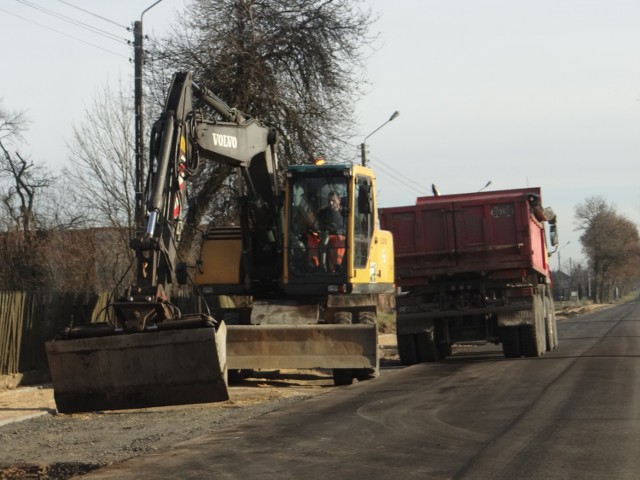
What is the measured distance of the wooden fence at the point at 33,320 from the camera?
1722 cm

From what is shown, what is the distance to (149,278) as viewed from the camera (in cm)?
1095

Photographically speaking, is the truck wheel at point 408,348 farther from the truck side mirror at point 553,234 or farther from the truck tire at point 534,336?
the truck side mirror at point 553,234

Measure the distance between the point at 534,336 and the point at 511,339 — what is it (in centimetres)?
49

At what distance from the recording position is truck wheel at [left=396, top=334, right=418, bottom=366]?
64.0 feet

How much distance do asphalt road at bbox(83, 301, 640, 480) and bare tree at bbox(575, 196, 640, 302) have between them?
3944 inches

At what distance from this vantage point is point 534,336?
1867 centimetres

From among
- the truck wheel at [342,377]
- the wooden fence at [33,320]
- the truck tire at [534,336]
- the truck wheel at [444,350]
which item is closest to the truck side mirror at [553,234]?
the truck tire at [534,336]

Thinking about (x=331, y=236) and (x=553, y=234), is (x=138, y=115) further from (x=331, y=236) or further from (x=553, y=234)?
(x=553, y=234)

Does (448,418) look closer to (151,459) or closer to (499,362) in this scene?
(151,459)

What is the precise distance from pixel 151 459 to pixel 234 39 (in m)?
18.7

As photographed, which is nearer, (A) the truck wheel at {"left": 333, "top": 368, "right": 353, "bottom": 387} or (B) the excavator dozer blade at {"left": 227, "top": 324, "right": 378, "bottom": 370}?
(B) the excavator dozer blade at {"left": 227, "top": 324, "right": 378, "bottom": 370}

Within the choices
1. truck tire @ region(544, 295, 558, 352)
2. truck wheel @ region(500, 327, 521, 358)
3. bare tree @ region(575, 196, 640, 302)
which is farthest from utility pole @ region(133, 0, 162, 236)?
bare tree @ region(575, 196, 640, 302)

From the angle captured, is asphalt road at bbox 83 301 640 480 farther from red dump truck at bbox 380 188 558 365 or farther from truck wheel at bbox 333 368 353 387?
red dump truck at bbox 380 188 558 365

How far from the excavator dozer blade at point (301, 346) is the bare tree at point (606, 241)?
10110 centimetres
